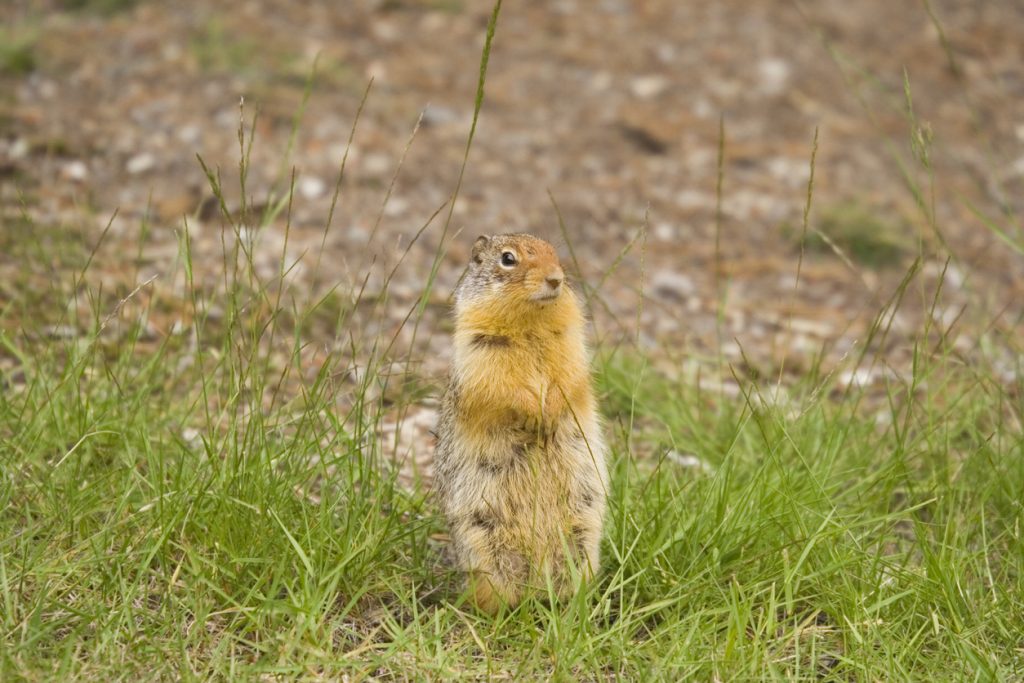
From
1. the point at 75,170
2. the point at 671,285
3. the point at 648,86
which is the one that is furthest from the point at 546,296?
the point at 648,86

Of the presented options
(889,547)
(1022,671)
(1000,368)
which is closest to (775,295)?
(1000,368)

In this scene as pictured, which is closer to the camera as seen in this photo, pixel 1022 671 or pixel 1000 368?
pixel 1022 671

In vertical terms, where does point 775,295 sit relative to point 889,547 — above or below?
below

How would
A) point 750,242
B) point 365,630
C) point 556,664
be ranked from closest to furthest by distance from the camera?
point 556,664 < point 365,630 < point 750,242

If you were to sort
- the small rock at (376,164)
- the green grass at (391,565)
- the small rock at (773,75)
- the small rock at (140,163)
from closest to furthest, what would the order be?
the green grass at (391,565) < the small rock at (140,163) < the small rock at (376,164) < the small rock at (773,75)

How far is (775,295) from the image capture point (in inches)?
280

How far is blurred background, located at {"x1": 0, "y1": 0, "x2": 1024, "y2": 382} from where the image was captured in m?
6.70

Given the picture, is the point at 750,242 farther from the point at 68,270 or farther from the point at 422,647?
the point at 422,647

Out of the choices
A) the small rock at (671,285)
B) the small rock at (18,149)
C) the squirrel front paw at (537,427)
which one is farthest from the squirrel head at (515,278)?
the small rock at (18,149)

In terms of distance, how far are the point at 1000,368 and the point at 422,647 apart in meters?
3.57

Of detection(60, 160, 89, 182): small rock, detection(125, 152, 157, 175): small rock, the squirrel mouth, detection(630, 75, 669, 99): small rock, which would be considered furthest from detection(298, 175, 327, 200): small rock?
the squirrel mouth

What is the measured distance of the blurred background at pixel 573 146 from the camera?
Result: 6.70 m

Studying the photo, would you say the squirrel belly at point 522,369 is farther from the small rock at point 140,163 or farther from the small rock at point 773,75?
the small rock at point 773,75

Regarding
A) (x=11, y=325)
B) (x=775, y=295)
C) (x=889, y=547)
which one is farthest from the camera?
(x=775, y=295)
